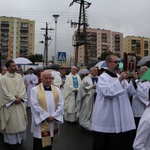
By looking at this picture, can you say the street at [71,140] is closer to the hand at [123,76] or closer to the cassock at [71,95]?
the cassock at [71,95]

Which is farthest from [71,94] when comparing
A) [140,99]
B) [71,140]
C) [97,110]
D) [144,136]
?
[144,136]

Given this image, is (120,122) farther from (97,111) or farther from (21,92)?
(21,92)

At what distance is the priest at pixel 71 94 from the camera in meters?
9.38

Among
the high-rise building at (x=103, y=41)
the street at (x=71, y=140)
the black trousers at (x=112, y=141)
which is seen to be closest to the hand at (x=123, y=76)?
the black trousers at (x=112, y=141)

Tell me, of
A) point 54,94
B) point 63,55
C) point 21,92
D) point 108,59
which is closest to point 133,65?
point 108,59

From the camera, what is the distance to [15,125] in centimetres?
597

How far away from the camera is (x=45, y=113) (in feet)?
15.2

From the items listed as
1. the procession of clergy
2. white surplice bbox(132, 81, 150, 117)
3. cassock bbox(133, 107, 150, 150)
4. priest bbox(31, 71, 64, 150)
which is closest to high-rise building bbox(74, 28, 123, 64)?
the procession of clergy

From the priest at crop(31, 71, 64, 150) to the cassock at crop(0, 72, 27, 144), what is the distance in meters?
1.38

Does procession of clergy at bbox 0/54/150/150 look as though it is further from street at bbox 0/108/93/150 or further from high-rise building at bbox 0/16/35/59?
high-rise building at bbox 0/16/35/59

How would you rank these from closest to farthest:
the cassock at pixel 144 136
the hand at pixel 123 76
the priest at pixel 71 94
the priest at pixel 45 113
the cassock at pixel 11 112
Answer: the cassock at pixel 144 136
the hand at pixel 123 76
the priest at pixel 45 113
the cassock at pixel 11 112
the priest at pixel 71 94

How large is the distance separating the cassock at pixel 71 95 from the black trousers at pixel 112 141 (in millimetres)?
5003

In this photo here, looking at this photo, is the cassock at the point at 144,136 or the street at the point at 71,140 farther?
the street at the point at 71,140

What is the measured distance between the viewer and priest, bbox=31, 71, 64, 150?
461 centimetres
